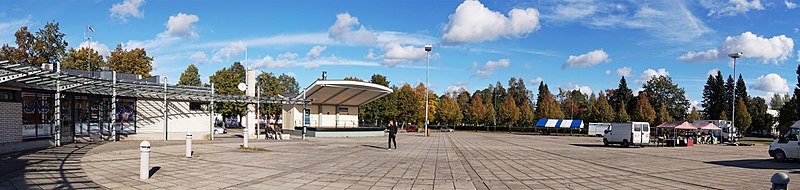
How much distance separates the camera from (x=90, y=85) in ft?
65.7

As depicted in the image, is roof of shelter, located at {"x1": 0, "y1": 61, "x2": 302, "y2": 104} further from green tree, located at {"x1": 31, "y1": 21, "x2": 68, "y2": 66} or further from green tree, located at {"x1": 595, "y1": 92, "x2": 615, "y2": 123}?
green tree, located at {"x1": 595, "y1": 92, "x2": 615, "y2": 123}

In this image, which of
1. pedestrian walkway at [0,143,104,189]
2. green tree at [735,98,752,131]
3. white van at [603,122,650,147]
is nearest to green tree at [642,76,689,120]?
green tree at [735,98,752,131]

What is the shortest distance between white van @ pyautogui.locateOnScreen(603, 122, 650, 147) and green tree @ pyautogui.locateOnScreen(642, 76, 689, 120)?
190 ft

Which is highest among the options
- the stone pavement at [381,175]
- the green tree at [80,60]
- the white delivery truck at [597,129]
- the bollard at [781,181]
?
the green tree at [80,60]

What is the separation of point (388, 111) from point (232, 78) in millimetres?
22152

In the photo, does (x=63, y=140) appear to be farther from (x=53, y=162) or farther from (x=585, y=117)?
(x=585, y=117)

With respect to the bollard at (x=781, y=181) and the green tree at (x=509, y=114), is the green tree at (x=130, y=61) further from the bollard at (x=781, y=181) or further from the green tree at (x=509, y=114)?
the green tree at (x=509, y=114)

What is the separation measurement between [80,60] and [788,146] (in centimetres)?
5182

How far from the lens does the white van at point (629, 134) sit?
32.1 metres

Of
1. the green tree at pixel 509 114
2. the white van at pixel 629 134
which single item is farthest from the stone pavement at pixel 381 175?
the green tree at pixel 509 114

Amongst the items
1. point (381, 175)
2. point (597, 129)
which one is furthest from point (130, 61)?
point (597, 129)

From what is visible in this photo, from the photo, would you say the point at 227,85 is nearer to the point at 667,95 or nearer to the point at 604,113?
the point at 604,113

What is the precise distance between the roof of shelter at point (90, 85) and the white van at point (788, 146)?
90.8 feet

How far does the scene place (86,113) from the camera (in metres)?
22.7
